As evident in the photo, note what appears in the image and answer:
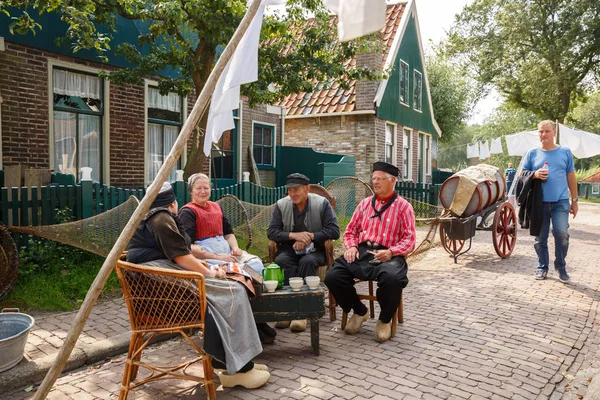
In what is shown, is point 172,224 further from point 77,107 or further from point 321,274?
point 77,107

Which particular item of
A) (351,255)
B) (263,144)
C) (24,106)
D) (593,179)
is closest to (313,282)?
(351,255)

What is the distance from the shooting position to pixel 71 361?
4102 millimetres

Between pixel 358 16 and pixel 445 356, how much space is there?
3066 millimetres

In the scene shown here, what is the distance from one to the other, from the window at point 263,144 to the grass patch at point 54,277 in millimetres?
8181

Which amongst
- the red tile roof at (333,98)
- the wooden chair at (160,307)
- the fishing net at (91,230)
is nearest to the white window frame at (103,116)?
the fishing net at (91,230)

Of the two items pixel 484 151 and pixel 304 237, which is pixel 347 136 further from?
pixel 484 151

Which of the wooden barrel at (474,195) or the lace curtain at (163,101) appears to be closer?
the wooden barrel at (474,195)

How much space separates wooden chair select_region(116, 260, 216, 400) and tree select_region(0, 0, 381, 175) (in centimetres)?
433

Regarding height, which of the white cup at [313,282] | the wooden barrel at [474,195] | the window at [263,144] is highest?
the window at [263,144]

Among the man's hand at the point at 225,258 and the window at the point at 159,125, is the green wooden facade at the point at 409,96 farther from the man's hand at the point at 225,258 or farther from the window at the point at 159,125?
the man's hand at the point at 225,258

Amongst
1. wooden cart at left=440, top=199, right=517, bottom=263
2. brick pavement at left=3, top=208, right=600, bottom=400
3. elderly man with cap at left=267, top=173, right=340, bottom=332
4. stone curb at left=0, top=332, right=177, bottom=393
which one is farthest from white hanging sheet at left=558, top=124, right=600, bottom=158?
stone curb at left=0, top=332, right=177, bottom=393

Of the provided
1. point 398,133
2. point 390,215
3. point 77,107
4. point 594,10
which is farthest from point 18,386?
point 594,10

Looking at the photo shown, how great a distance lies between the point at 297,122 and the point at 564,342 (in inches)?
575

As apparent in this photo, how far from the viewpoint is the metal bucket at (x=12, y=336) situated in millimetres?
3738
